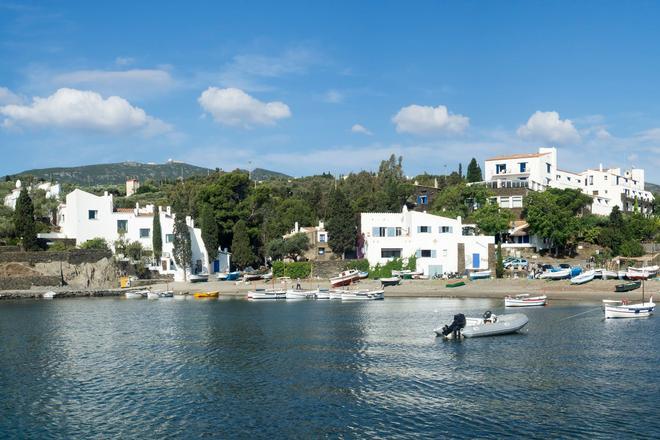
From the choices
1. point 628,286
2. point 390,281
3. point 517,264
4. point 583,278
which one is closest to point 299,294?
point 390,281

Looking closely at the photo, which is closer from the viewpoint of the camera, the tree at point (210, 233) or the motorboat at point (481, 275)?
the motorboat at point (481, 275)

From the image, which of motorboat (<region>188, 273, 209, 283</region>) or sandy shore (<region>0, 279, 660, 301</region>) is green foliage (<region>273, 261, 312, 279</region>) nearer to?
sandy shore (<region>0, 279, 660, 301</region>)

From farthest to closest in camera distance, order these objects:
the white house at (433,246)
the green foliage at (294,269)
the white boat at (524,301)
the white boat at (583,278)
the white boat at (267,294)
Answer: the green foliage at (294,269) < the white house at (433,246) < the white boat at (267,294) < the white boat at (583,278) < the white boat at (524,301)

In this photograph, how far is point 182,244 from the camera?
88.5m

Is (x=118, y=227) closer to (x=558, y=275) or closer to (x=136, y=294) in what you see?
(x=136, y=294)

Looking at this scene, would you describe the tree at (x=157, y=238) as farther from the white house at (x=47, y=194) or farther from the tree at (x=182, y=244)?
Answer: the white house at (x=47, y=194)

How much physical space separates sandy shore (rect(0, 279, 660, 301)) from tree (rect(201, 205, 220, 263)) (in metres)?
5.34

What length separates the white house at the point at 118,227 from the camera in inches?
3602

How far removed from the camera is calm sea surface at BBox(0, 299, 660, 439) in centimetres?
2681

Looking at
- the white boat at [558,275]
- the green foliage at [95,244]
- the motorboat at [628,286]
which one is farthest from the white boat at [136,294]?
the motorboat at [628,286]

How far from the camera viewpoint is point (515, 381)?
33.2 m

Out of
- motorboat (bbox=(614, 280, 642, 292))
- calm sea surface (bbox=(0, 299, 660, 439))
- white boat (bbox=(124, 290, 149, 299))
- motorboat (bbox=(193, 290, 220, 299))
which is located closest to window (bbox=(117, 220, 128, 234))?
white boat (bbox=(124, 290, 149, 299))

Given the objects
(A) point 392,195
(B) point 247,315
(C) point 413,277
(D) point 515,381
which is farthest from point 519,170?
(D) point 515,381

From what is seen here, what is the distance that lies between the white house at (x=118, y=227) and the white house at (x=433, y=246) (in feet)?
81.9
